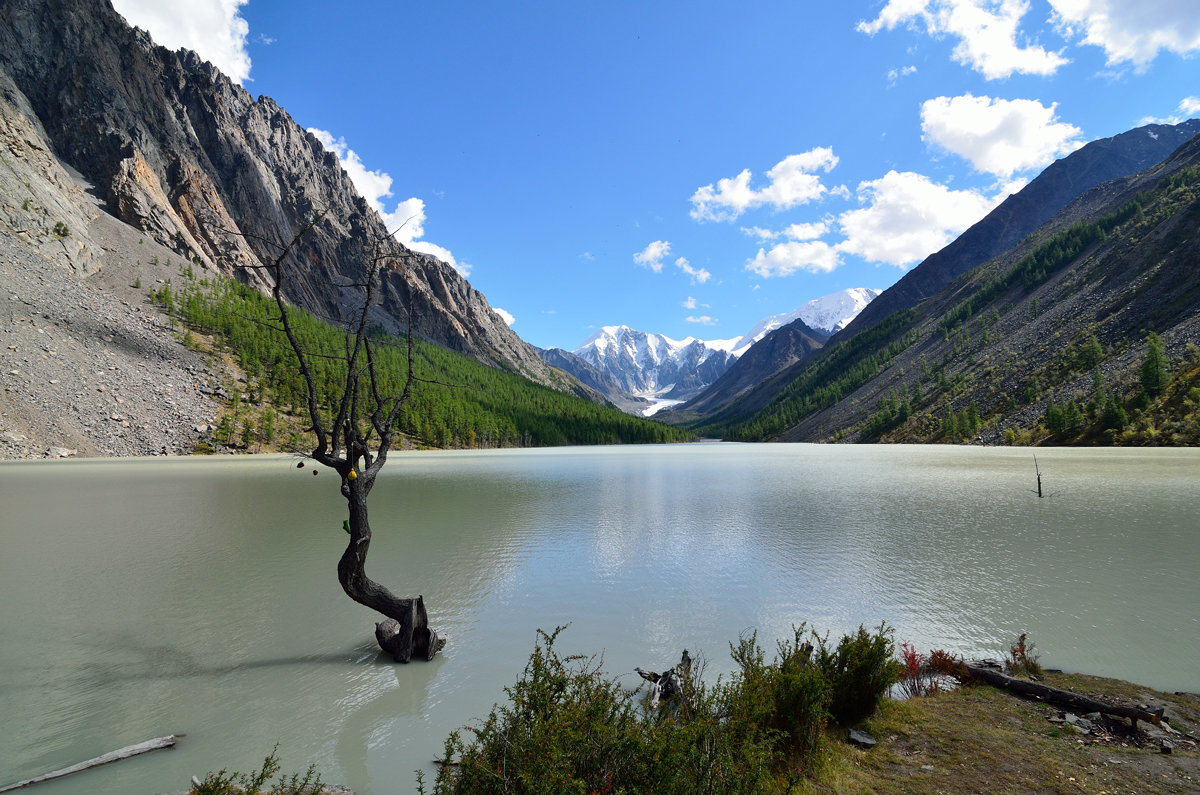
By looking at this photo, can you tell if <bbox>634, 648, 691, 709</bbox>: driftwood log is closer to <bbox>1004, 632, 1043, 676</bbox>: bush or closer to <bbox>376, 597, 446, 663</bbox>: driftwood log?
<bbox>376, 597, 446, 663</bbox>: driftwood log

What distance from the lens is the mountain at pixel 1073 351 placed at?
82.1 metres

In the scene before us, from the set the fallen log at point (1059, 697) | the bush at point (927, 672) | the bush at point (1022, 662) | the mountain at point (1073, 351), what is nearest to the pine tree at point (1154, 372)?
the mountain at point (1073, 351)

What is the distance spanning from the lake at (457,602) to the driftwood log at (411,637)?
0.32 metres

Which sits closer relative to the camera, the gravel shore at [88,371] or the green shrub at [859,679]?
the green shrub at [859,679]

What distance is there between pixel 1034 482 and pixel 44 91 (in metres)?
243

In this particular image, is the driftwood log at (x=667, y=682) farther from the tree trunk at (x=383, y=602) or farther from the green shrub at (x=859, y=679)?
the tree trunk at (x=383, y=602)

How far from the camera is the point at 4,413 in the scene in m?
62.6

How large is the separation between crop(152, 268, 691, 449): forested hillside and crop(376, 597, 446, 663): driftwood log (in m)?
54.7

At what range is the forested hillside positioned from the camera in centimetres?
9425

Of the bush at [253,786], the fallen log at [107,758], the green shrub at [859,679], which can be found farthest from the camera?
the green shrub at [859,679]

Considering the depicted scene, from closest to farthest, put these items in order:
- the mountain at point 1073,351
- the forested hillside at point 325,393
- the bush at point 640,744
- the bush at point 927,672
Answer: the bush at point 640,744, the bush at point 927,672, the mountain at point 1073,351, the forested hillside at point 325,393

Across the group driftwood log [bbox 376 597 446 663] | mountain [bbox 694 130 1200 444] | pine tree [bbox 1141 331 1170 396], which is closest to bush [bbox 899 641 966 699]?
driftwood log [bbox 376 597 446 663]

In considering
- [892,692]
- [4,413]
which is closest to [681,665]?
[892,692]

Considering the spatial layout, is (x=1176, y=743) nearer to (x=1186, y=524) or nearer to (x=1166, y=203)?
(x=1186, y=524)
